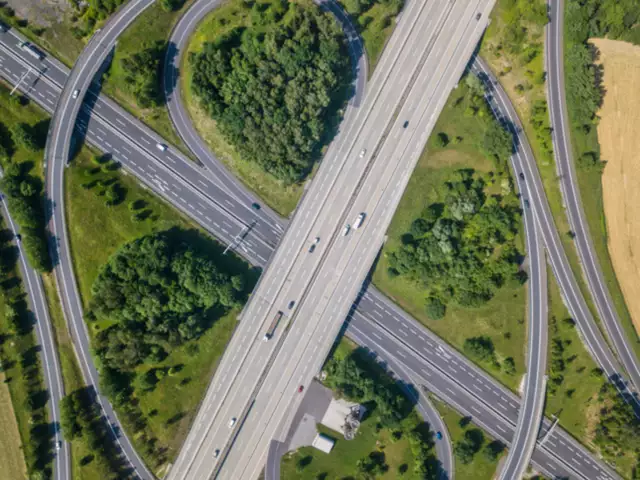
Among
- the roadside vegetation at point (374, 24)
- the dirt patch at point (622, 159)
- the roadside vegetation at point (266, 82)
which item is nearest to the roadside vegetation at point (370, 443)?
the roadside vegetation at point (266, 82)

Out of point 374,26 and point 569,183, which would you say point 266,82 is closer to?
point 374,26

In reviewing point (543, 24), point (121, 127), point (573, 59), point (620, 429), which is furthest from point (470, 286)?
point (121, 127)

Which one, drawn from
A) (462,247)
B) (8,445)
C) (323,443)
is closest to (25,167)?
(8,445)

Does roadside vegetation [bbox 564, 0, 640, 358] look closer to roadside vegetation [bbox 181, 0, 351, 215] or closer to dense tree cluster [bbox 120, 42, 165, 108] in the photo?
roadside vegetation [bbox 181, 0, 351, 215]

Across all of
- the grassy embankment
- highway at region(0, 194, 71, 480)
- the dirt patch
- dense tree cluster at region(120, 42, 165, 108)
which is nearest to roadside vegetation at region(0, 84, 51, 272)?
highway at region(0, 194, 71, 480)

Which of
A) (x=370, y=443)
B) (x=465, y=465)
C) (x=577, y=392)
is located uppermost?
(x=577, y=392)

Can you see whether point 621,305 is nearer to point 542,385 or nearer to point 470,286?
point 542,385

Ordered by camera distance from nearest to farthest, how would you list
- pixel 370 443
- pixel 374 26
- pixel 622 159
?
1. pixel 374 26
2. pixel 370 443
3. pixel 622 159
